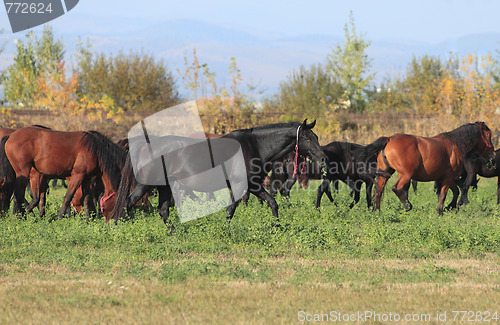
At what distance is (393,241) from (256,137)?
2.85 m

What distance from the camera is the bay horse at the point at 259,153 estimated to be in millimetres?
10922

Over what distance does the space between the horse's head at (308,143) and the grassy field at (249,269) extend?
1.19 m

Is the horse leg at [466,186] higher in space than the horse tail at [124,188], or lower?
lower

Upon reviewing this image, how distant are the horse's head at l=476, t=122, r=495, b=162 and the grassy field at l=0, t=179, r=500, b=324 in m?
2.30

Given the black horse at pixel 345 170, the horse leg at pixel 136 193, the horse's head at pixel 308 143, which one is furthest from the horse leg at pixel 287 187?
the horse leg at pixel 136 193

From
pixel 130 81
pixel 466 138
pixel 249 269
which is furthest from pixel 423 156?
pixel 130 81

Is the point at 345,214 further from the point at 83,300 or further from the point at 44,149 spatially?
the point at 83,300

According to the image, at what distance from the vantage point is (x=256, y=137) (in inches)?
434

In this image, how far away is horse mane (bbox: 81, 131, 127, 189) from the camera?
11.8 m

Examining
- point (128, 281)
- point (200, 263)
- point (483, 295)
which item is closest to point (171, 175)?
point (200, 263)

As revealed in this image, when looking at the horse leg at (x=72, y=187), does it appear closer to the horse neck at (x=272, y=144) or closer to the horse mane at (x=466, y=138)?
the horse neck at (x=272, y=144)

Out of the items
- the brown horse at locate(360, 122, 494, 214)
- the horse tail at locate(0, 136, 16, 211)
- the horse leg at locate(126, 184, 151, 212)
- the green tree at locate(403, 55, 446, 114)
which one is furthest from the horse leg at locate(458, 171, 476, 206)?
the green tree at locate(403, 55, 446, 114)

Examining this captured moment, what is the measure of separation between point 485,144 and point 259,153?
6018 millimetres

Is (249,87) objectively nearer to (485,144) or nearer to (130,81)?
(130,81)
